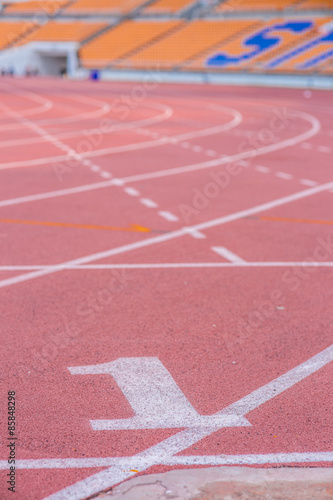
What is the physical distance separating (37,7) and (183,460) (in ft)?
228

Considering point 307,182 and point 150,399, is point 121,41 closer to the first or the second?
point 307,182

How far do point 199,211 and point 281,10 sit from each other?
138 ft

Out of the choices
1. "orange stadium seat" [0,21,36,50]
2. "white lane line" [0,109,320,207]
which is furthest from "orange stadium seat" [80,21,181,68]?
"white lane line" [0,109,320,207]

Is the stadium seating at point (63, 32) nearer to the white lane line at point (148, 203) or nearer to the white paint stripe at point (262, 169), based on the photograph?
the white paint stripe at point (262, 169)

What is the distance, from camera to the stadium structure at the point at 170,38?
44.2m

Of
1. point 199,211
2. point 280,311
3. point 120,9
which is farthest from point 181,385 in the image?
point 120,9

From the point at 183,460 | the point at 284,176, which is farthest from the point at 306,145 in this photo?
the point at 183,460

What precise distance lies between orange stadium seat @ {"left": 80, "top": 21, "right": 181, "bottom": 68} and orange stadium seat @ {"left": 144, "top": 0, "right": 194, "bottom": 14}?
4.20ft

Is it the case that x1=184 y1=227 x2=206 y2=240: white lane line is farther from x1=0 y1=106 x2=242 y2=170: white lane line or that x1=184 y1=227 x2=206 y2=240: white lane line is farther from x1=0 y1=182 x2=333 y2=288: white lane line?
x1=0 y1=106 x2=242 y2=170: white lane line

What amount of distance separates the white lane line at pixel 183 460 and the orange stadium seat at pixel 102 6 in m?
59.5

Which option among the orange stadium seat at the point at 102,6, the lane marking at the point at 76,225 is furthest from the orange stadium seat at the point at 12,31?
the lane marking at the point at 76,225

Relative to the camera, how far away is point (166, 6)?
56.8 meters

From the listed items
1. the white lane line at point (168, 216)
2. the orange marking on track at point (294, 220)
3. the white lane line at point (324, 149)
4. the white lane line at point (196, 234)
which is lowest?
A: the white lane line at point (324, 149)

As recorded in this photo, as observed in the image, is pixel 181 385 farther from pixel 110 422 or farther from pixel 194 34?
pixel 194 34
